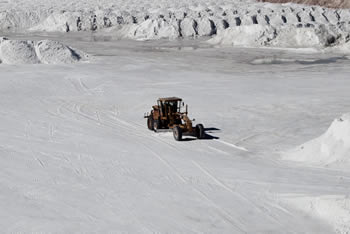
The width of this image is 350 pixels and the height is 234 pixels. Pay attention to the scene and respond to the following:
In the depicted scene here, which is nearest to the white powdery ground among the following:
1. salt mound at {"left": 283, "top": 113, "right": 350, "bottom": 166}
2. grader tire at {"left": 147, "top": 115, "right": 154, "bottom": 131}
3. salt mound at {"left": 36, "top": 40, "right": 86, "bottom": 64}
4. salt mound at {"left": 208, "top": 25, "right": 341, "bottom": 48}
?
salt mound at {"left": 283, "top": 113, "right": 350, "bottom": 166}

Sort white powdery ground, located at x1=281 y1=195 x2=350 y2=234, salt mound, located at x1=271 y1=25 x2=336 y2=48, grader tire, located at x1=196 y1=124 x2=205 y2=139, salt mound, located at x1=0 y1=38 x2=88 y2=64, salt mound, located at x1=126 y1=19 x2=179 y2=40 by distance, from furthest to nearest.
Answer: salt mound, located at x1=126 y1=19 x2=179 y2=40 < salt mound, located at x1=271 y1=25 x2=336 y2=48 < salt mound, located at x1=0 y1=38 x2=88 y2=64 < grader tire, located at x1=196 y1=124 x2=205 y2=139 < white powdery ground, located at x1=281 y1=195 x2=350 y2=234

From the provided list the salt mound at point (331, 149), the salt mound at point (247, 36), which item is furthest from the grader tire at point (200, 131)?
the salt mound at point (247, 36)

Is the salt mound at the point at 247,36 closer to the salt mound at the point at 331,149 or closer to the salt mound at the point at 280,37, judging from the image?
the salt mound at the point at 280,37

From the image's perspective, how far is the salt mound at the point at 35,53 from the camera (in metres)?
42.7

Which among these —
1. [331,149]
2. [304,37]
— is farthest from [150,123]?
[304,37]

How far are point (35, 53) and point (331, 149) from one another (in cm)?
3218

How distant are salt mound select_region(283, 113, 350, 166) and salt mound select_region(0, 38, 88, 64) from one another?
29794 mm

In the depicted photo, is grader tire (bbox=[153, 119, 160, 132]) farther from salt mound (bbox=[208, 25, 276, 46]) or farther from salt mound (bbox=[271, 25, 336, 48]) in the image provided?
salt mound (bbox=[208, 25, 276, 46])

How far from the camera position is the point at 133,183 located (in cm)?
1457

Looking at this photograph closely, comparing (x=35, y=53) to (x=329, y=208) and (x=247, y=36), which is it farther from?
(x=329, y=208)

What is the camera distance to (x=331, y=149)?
16.7 metres

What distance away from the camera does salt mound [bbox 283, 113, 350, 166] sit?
16172 millimetres

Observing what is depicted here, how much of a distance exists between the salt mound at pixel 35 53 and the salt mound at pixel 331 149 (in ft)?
97.8

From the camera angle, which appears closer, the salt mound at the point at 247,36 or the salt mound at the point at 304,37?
the salt mound at the point at 304,37
